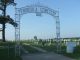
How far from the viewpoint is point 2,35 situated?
61.5 meters

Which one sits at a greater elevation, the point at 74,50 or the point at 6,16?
the point at 6,16

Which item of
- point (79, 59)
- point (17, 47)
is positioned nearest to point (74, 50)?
point (17, 47)

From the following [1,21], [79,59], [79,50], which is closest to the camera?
[79,59]

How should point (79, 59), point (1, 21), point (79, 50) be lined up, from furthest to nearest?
point (1, 21) < point (79, 50) < point (79, 59)

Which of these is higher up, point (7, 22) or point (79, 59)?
point (7, 22)

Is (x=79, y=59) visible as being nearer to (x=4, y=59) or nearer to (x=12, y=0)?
(x=4, y=59)

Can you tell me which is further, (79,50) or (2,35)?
(2,35)

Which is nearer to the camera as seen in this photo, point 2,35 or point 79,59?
point 79,59

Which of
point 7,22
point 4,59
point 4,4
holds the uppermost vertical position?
point 4,4

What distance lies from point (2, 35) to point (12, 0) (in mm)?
7556

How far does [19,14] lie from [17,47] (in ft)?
12.2

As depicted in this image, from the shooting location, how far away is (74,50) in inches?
1308

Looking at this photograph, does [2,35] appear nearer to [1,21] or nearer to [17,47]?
[1,21]

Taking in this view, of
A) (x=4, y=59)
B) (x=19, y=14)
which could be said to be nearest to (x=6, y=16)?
(x=19, y=14)
